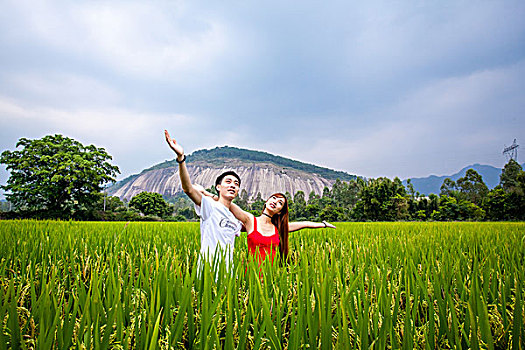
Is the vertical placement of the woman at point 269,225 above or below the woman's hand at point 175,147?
below

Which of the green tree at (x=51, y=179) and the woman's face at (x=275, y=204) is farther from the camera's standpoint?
the green tree at (x=51, y=179)

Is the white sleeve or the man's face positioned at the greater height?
the man's face

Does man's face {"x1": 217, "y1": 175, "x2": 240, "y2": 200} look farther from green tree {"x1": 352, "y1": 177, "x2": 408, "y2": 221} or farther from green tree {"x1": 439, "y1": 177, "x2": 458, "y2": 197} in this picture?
green tree {"x1": 439, "y1": 177, "x2": 458, "y2": 197}

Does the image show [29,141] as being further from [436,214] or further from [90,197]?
[436,214]

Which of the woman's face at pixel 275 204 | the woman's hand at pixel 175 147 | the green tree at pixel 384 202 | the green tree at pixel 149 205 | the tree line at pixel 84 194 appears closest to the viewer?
the woman's hand at pixel 175 147

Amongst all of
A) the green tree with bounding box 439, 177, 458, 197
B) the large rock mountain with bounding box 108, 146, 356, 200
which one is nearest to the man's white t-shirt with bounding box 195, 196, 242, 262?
the green tree with bounding box 439, 177, 458, 197

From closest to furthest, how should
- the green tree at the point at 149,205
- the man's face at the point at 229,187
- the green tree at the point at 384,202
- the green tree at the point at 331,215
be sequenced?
the man's face at the point at 229,187
the green tree at the point at 384,202
the green tree at the point at 331,215
the green tree at the point at 149,205

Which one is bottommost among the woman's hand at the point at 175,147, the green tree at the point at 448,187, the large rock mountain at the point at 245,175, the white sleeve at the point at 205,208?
the white sleeve at the point at 205,208

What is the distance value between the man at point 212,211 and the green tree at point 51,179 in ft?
86.8

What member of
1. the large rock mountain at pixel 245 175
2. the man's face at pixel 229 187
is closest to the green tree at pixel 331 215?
the man's face at pixel 229 187

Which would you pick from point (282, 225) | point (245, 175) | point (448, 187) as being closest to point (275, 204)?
point (282, 225)

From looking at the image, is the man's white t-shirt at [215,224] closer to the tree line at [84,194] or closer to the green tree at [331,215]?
the tree line at [84,194]

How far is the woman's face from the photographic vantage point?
3256 millimetres

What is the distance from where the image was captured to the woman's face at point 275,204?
326 centimetres
